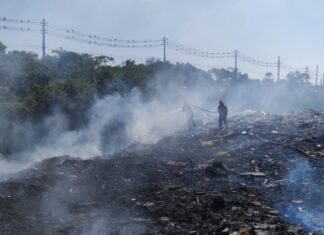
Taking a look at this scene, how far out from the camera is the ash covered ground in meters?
8.02

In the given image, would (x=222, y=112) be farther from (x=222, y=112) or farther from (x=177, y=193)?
(x=177, y=193)

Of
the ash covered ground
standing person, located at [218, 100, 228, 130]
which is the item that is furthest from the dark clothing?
the ash covered ground

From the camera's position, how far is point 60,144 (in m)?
19.8

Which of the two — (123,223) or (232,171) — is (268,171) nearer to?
(232,171)

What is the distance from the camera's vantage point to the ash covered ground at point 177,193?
802cm

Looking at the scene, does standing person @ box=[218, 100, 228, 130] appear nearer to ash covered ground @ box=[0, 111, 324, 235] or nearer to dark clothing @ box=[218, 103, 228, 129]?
dark clothing @ box=[218, 103, 228, 129]

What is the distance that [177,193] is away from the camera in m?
10.1

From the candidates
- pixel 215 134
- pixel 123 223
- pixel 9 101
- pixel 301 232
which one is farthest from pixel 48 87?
pixel 301 232

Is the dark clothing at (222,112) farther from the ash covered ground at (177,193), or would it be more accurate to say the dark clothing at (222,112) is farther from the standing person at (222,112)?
the ash covered ground at (177,193)

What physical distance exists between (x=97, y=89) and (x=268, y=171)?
40.6ft

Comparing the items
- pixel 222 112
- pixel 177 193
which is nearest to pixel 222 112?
pixel 222 112

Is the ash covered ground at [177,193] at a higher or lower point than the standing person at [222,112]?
lower

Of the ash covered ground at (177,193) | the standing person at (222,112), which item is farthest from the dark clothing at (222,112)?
the ash covered ground at (177,193)

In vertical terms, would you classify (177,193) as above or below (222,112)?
below
